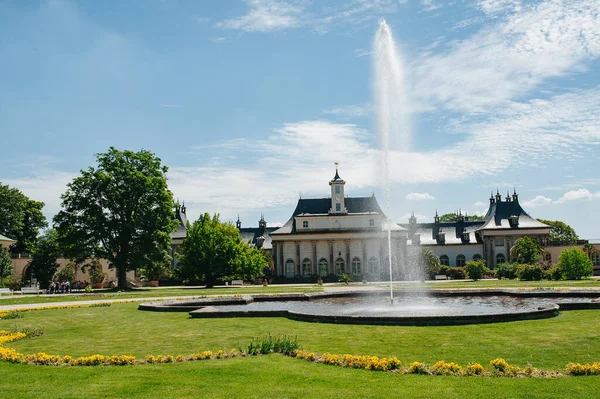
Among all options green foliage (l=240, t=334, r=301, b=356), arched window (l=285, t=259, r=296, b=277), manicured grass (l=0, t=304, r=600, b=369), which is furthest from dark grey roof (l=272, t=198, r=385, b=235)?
green foliage (l=240, t=334, r=301, b=356)

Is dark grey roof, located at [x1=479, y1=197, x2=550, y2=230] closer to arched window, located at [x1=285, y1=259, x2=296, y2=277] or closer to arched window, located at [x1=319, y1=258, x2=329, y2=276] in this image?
arched window, located at [x1=319, y1=258, x2=329, y2=276]

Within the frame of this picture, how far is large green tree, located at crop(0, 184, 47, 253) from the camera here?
6525cm

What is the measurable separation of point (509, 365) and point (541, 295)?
54.8ft

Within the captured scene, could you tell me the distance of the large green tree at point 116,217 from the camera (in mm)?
46469

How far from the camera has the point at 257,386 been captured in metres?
8.62

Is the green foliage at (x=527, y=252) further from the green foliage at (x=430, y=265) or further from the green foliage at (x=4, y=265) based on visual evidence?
the green foliage at (x=4, y=265)

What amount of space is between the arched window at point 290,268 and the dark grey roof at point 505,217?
82.9ft

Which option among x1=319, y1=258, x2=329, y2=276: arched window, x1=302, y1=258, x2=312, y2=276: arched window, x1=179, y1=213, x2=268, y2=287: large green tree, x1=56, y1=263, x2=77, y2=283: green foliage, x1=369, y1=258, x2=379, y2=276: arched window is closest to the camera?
x1=179, y1=213, x2=268, y2=287: large green tree

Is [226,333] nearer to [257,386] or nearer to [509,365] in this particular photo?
[257,386]

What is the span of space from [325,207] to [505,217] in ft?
78.2

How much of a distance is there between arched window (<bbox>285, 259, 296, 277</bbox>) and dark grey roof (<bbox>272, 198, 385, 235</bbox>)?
425cm

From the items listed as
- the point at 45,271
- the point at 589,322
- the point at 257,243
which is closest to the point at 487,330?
the point at 589,322

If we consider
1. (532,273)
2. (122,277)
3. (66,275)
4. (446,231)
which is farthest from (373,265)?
(66,275)

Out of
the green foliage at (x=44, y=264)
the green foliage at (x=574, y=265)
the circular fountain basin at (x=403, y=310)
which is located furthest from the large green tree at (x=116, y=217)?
the green foliage at (x=574, y=265)
